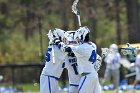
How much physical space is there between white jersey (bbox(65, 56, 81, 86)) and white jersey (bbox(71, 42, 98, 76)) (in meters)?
0.71

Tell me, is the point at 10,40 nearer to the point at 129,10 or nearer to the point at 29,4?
the point at 29,4

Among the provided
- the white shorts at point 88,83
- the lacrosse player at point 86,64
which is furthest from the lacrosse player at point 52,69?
the white shorts at point 88,83

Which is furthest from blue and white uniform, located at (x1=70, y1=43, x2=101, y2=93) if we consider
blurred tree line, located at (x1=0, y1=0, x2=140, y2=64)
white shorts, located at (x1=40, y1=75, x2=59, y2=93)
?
blurred tree line, located at (x1=0, y1=0, x2=140, y2=64)

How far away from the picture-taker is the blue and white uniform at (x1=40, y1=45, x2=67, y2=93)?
16766mm

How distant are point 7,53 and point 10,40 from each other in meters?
4.41

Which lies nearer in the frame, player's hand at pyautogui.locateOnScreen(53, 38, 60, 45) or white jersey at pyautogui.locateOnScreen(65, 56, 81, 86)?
player's hand at pyautogui.locateOnScreen(53, 38, 60, 45)

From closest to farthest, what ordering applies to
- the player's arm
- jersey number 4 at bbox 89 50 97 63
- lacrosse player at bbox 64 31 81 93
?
jersey number 4 at bbox 89 50 97 63
the player's arm
lacrosse player at bbox 64 31 81 93

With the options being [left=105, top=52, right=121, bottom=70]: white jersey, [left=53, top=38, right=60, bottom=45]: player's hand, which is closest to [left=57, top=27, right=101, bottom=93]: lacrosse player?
[left=53, top=38, right=60, bottom=45]: player's hand

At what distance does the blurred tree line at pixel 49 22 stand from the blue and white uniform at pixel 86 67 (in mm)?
20458

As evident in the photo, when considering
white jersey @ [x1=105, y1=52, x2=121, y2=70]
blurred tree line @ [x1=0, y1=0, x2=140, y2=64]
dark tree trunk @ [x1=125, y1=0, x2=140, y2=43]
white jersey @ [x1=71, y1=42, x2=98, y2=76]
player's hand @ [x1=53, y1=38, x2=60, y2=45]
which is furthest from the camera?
blurred tree line @ [x1=0, y1=0, x2=140, y2=64]

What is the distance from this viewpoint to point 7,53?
149 feet

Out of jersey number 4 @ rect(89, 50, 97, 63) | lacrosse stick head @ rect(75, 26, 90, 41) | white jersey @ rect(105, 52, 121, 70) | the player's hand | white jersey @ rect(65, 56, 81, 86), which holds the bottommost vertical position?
white jersey @ rect(105, 52, 121, 70)

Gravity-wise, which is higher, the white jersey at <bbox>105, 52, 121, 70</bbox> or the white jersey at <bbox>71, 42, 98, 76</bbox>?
the white jersey at <bbox>71, 42, 98, 76</bbox>

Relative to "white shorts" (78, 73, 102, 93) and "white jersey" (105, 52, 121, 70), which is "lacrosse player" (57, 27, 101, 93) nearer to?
"white shorts" (78, 73, 102, 93)
